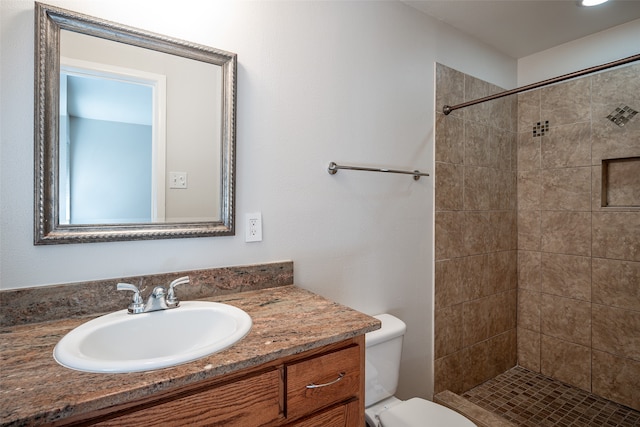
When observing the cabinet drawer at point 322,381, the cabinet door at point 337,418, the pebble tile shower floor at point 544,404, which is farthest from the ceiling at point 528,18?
the pebble tile shower floor at point 544,404

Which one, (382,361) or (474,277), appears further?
(474,277)

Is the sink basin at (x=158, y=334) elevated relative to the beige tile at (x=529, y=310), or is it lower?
elevated

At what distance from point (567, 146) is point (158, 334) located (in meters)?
2.71

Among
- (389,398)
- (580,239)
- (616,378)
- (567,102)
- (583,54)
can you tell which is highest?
(583,54)

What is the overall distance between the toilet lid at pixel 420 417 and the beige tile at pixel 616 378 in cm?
144

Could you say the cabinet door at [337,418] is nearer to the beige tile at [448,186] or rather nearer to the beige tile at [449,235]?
the beige tile at [449,235]

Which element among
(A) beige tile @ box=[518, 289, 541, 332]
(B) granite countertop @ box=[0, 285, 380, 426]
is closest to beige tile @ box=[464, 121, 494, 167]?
(A) beige tile @ box=[518, 289, 541, 332]

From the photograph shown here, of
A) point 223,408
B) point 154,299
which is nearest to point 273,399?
point 223,408

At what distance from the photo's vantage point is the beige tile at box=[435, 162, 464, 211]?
2.05m

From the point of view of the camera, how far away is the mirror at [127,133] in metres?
1.04

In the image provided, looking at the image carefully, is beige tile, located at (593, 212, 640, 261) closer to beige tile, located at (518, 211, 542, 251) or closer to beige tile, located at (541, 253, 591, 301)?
beige tile, located at (541, 253, 591, 301)

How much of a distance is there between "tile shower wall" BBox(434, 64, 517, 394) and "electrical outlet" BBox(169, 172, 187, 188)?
57.1 inches

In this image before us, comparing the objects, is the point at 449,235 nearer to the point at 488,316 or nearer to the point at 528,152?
the point at 488,316

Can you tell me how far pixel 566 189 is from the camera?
2330mm
